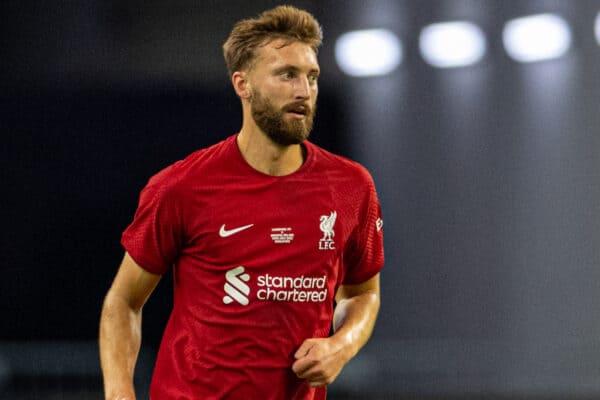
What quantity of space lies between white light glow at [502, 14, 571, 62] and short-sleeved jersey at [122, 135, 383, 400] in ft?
8.50

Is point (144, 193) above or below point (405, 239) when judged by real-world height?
above

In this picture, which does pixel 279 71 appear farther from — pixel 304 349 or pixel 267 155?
pixel 304 349

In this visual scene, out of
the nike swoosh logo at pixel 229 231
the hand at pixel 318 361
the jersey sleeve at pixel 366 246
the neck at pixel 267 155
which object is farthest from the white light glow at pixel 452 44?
the hand at pixel 318 361

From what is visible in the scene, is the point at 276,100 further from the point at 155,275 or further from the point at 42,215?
the point at 42,215

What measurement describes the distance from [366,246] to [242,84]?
0.45 m

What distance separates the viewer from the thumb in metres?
1.74

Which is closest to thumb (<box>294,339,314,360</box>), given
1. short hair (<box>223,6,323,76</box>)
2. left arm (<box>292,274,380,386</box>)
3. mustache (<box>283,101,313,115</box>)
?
left arm (<box>292,274,380,386</box>)

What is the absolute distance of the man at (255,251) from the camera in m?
1.79

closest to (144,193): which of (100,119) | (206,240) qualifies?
(206,240)

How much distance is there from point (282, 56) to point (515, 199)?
260 cm

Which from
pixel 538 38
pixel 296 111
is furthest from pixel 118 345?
pixel 538 38

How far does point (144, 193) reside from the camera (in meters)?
1.87

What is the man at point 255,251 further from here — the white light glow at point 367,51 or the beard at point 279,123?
the white light glow at point 367,51

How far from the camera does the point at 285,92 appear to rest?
185 cm
